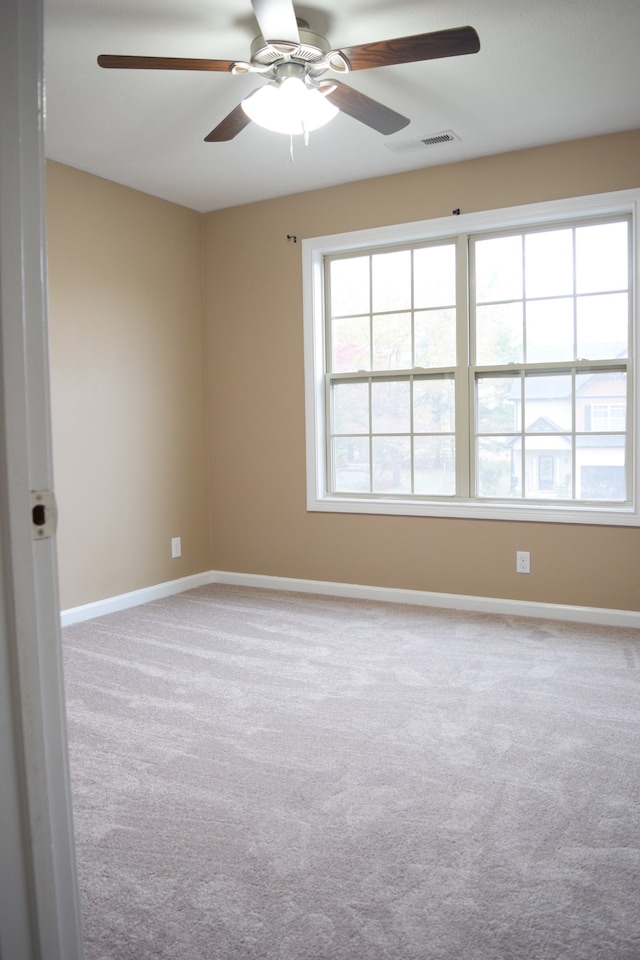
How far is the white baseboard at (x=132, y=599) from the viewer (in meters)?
4.05

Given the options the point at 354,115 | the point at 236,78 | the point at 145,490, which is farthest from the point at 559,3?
the point at 145,490

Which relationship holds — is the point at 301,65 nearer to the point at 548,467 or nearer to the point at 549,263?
the point at 549,263

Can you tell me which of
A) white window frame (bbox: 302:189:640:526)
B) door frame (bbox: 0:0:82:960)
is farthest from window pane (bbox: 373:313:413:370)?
door frame (bbox: 0:0:82:960)

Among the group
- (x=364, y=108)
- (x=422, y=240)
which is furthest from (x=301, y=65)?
(x=422, y=240)

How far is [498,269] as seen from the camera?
413cm

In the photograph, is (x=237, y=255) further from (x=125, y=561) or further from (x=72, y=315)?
(x=125, y=561)

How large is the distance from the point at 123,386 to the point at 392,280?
1802 millimetres

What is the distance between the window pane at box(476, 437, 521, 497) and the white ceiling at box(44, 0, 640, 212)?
1.64 m

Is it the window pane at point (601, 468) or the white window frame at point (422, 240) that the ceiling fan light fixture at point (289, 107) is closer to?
the white window frame at point (422, 240)

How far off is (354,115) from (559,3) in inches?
32.6

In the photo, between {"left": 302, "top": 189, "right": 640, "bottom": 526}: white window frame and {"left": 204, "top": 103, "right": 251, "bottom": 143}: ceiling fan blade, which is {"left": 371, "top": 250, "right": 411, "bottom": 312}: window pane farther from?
{"left": 204, "top": 103, "right": 251, "bottom": 143}: ceiling fan blade

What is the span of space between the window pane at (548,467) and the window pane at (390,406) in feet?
2.54

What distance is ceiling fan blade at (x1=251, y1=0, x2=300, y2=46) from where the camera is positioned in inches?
86.7

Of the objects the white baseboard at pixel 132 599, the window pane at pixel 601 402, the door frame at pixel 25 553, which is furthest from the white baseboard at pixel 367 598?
the door frame at pixel 25 553
